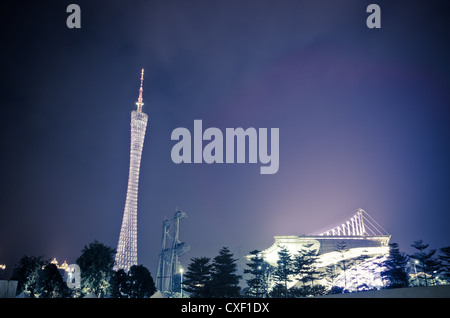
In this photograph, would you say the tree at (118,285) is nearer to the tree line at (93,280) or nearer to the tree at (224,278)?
the tree line at (93,280)

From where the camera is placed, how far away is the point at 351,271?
4834 cm

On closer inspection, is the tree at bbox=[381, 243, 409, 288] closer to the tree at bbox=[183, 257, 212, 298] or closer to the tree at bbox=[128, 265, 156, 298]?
the tree at bbox=[183, 257, 212, 298]

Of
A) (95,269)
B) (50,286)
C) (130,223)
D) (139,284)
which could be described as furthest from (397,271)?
(130,223)

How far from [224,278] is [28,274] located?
2647 centimetres

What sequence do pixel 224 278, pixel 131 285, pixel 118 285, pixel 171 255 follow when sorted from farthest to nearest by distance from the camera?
1. pixel 171 255
2. pixel 131 285
3. pixel 118 285
4. pixel 224 278

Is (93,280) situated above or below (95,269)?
below

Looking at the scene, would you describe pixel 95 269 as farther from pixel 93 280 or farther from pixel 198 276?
pixel 198 276

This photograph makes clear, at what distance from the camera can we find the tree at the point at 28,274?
124 ft

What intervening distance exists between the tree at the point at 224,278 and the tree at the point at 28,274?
2225 cm

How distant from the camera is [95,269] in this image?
3538 cm

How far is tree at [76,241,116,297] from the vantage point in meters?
35.0

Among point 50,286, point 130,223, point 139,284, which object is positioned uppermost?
point 130,223
